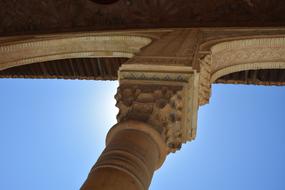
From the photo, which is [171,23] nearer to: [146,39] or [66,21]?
[146,39]

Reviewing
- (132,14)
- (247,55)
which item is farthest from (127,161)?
(132,14)

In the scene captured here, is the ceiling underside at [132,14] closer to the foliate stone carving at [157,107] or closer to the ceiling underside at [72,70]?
the ceiling underside at [72,70]

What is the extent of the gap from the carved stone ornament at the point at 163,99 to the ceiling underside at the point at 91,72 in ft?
11.7

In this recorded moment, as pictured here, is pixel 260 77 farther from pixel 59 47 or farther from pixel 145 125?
pixel 145 125

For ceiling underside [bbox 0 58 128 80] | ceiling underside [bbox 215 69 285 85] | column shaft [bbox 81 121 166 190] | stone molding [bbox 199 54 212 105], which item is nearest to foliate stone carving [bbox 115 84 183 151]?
column shaft [bbox 81 121 166 190]

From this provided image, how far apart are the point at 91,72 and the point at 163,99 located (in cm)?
464

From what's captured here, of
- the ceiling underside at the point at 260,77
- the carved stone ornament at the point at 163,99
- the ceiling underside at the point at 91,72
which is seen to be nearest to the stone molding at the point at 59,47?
the ceiling underside at the point at 91,72

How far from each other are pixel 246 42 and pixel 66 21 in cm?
331

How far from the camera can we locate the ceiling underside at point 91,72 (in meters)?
7.73

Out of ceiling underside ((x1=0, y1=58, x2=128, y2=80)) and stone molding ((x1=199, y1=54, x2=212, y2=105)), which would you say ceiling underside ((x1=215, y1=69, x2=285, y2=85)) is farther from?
stone molding ((x1=199, y1=54, x2=212, y2=105))

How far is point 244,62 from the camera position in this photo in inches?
249

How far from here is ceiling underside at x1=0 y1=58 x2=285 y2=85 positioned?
773 cm

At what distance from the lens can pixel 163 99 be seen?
4023 millimetres

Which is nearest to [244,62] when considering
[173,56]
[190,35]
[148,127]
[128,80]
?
[190,35]
